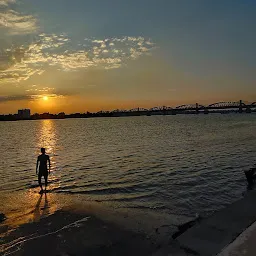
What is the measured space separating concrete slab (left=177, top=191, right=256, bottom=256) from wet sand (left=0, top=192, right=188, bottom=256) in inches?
17.0

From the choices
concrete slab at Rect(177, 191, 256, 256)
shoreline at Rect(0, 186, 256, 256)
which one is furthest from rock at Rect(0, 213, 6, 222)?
concrete slab at Rect(177, 191, 256, 256)

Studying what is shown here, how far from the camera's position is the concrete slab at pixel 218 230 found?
6.01 meters

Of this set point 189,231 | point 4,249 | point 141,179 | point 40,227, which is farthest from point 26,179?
point 189,231

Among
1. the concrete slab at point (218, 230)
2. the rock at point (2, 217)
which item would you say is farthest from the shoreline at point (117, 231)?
the rock at point (2, 217)

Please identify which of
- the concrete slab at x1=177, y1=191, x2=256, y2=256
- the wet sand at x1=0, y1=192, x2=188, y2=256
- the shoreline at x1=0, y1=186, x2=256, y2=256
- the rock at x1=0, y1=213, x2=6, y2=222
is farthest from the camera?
→ the rock at x1=0, y1=213, x2=6, y2=222

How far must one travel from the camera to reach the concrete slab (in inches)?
237

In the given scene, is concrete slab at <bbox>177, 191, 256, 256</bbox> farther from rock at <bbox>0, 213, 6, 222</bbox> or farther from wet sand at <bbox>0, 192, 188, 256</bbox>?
rock at <bbox>0, 213, 6, 222</bbox>

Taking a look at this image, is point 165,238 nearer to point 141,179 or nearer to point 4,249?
point 4,249

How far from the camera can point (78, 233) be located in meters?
8.90

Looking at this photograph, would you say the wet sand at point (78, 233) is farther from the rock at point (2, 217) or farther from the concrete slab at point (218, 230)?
the concrete slab at point (218, 230)

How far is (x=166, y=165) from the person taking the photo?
2148cm

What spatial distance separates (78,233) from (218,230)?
4.12 meters

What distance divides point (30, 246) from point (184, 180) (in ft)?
32.1

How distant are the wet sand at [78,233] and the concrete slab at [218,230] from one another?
43 centimetres
